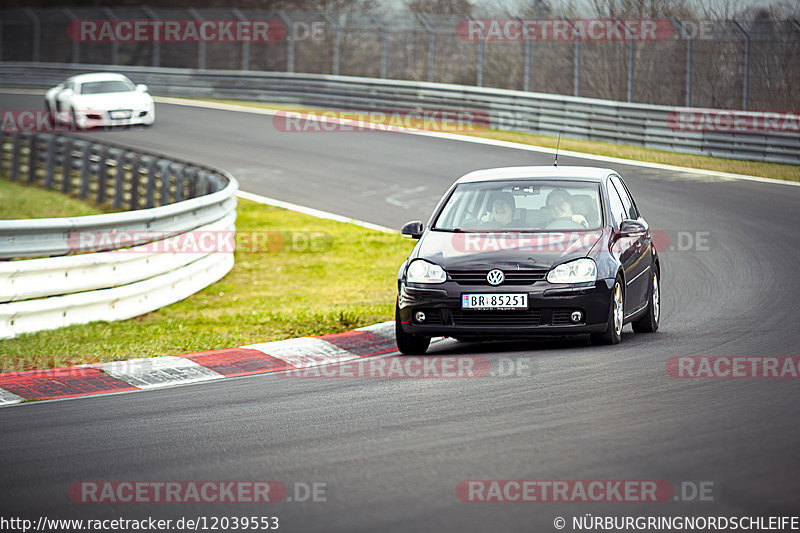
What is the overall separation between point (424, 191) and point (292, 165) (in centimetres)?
480

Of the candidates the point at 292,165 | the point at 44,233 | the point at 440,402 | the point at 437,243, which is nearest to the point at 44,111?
the point at 292,165

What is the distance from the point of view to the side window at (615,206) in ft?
33.7

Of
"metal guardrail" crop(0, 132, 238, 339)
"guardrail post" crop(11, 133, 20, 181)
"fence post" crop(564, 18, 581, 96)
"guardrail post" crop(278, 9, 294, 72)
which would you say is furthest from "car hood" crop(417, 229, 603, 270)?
"guardrail post" crop(278, 9, 294, 72)

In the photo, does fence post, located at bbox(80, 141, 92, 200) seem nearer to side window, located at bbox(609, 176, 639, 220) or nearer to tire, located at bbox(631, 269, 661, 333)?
side window, located at bbox(609, 176, 639, 220)

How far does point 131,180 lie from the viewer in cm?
1984

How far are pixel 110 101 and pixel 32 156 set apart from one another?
6.44m

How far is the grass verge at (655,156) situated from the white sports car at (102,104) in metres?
9.23

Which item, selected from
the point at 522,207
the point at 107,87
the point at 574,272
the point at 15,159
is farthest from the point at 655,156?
the point at 107,87

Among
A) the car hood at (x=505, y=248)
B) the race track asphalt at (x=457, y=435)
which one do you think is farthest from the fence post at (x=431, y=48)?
the car hood at (x=505, y=248)

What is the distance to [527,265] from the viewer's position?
9188 mm

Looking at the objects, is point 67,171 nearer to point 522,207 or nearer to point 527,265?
point 522,207

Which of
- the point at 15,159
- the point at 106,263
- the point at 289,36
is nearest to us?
the point at 106,263

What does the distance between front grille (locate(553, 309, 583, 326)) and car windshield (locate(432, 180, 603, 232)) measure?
106 centimetres

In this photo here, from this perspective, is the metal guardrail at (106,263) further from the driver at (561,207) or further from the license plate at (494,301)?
the driver at (561,207)
